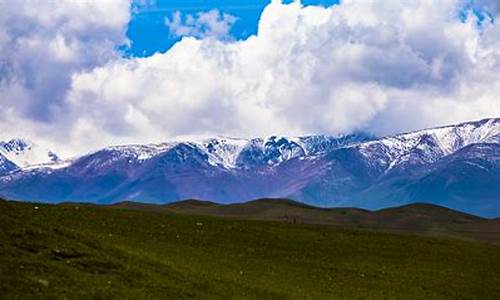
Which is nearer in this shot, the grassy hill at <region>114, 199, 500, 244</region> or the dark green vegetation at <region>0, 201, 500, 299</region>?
the dark green vegetation at <region>0, 201, 500, 299</region>

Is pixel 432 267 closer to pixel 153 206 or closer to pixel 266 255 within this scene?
pixel 266 255

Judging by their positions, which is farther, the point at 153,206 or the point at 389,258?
the point at 153,206

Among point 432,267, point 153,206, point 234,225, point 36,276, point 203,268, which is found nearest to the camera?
point 36,276

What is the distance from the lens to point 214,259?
4978 cm

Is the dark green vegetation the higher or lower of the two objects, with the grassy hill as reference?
lower

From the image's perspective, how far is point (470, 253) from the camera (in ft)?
209

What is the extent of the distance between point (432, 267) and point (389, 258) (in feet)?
9.99

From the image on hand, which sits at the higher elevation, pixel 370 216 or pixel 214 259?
pixel 370 216

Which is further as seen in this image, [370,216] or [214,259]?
[370,216]

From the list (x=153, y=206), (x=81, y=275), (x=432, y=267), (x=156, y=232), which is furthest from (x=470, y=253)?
(x=153, y=206)

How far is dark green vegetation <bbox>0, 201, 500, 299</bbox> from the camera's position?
120 feet

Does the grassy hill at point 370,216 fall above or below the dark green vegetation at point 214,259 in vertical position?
above

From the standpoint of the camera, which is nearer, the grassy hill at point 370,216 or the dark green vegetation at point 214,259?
the dark green vegetation at point 214,259

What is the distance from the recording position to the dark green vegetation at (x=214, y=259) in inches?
1435
